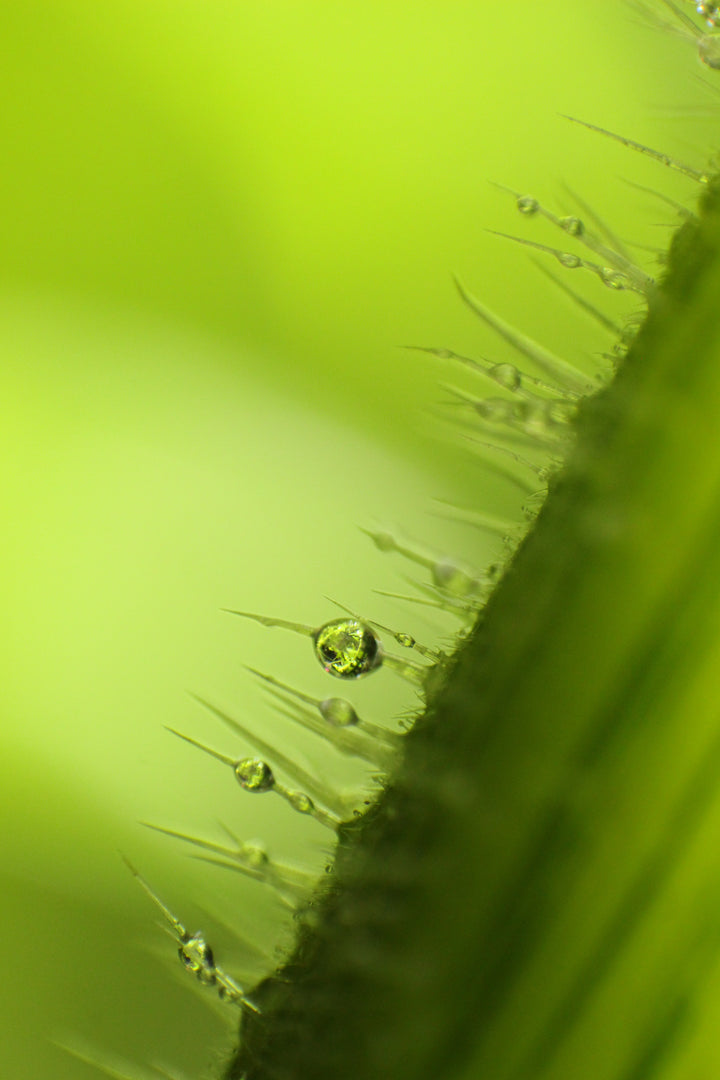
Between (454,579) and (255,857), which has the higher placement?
(454,579)

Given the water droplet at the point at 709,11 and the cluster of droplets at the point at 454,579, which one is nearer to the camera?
the cluster of droplets at the point at 454,579

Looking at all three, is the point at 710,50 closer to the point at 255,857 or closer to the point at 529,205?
the point at 529,205

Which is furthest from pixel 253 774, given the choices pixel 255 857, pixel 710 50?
pixel 710 50

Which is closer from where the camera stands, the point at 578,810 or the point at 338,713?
the point at 578,810

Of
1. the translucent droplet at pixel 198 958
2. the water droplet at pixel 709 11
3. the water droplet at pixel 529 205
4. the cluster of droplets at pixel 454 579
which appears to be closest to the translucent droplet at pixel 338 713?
the cluster of droplets at pixel 454 579

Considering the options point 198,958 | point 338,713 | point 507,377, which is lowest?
point 198,958

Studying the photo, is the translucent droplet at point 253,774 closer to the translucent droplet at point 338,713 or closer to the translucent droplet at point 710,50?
the translucent droplet at point 338,713

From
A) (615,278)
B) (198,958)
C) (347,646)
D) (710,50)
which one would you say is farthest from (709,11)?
(198,958)
